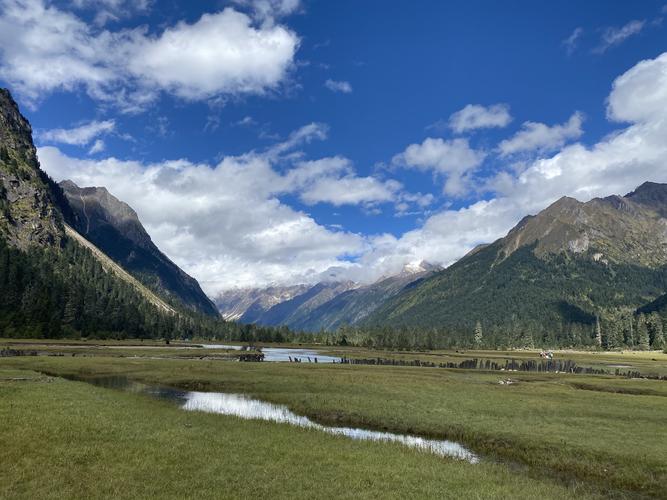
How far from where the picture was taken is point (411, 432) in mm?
38750

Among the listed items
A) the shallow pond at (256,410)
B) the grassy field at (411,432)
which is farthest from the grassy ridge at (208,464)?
the shallow pond at (256,410)

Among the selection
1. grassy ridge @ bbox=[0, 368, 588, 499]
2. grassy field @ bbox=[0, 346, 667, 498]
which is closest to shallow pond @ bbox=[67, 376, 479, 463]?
grassy field @ bbox=[0, 346, 667, 498]

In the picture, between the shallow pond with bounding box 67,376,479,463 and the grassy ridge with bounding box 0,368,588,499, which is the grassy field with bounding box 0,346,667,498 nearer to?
the grassy ridge with bounding box 0,368,588,499

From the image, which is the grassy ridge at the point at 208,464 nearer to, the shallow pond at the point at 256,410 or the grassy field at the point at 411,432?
the grassy field at the point at 411,432

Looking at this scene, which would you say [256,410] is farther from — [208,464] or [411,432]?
[208,464]

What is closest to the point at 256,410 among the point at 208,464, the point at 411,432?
the point at 411,432

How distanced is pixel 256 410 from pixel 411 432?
1643 centimetres

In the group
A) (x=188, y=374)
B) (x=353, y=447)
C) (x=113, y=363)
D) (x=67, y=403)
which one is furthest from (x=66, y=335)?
(x=353, y=447)

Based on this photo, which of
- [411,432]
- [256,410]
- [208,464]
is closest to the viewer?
[208,464]

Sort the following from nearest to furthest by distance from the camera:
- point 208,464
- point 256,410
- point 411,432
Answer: point 208,464
point 411,432
point 256,410

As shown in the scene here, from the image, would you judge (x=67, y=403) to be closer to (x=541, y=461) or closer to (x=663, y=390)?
(x=541, y=461)

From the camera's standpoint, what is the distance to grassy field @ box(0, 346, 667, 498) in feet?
76.4

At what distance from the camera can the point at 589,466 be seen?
95.5 ft

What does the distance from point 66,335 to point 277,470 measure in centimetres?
19429
